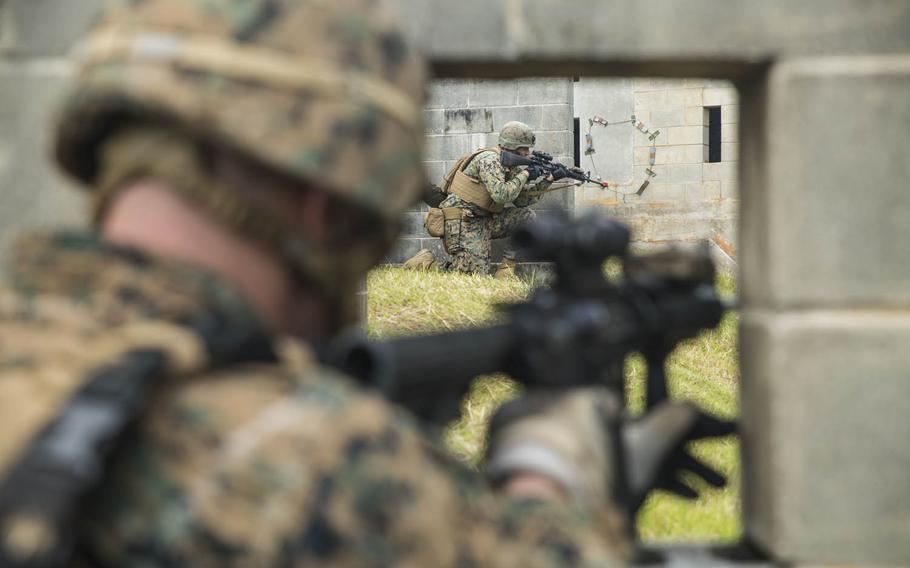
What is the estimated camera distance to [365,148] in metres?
1.28

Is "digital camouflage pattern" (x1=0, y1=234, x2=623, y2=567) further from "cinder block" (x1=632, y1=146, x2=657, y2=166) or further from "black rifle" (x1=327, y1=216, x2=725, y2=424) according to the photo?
"cinder block" (x1=632, y1=146, x2=657, y2=166)

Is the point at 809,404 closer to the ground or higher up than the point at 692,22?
closer to the ground

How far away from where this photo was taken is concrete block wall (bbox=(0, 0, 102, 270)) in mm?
1896

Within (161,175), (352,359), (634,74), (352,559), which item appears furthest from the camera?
(634,74)

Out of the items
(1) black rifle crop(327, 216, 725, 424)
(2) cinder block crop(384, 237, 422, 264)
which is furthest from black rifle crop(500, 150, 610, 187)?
(1) black rifle crop(327, 216, 725, 424)

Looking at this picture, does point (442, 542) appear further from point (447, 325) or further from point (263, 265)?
point (447, 325)

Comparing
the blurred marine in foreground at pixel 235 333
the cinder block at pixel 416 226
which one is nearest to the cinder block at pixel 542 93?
the cinder block at pixel 416 226

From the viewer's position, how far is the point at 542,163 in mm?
11234

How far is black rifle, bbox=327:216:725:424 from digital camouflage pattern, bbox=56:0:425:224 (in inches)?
9.7

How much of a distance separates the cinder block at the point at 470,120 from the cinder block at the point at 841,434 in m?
10.8

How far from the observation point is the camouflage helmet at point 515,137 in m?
11.0

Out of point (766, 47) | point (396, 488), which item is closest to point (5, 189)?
point (396, 488)

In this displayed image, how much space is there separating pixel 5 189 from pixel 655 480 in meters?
1.40

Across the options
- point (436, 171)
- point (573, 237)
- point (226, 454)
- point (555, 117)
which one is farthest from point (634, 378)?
point (436, 171)
